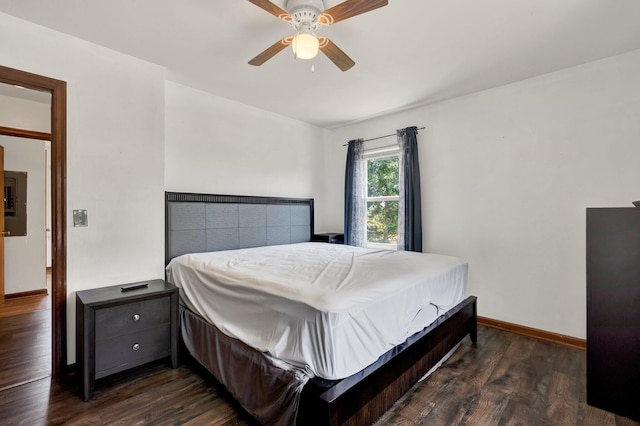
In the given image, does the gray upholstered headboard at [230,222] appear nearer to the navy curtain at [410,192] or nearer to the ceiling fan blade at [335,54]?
the navy curtain at [410,192]

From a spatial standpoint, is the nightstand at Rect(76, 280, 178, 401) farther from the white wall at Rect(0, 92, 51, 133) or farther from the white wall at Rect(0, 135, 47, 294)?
the white wall at Rect(0, 135, 47, 294)

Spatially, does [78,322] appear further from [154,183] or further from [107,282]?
[154,183]

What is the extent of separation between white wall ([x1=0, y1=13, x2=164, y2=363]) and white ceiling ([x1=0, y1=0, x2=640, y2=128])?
0.15m

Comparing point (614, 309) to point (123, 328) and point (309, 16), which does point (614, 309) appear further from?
point (123, 328)

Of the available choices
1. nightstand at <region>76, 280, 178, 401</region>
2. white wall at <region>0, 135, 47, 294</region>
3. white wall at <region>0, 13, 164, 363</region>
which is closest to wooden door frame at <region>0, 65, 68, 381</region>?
white wall at <region>0, 13, 164, 363</region>

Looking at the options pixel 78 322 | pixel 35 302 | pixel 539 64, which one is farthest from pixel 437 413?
pixel 35 302

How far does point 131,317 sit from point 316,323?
1530 millimetres

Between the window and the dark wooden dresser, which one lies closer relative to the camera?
the dark wooden dresser

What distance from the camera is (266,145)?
4.01 metres

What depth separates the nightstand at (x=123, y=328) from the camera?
1.94 m

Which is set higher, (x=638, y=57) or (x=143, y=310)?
(x=638, y=57)

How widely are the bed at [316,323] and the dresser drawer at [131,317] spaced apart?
22 cm

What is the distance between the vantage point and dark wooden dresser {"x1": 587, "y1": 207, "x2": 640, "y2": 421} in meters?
1.51

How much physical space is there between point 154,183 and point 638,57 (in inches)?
170
